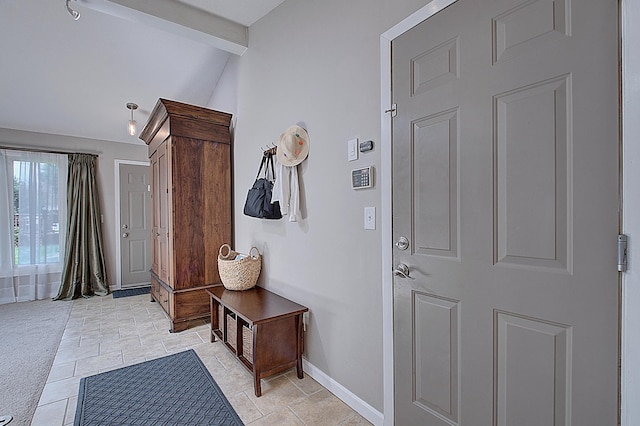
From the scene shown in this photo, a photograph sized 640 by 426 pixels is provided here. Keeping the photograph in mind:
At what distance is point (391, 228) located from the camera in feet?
5.37

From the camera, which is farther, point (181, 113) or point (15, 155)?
point (15, 155)

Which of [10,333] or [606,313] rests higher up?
[606,313]

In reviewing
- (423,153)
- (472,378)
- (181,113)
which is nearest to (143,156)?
(181,113)

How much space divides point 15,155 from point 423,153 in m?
5.37

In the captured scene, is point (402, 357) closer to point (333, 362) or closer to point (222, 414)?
point (333, 362)

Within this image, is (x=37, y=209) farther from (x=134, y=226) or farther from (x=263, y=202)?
(x=263, y=202)

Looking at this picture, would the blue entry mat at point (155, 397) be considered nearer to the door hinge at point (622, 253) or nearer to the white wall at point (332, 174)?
the white wall at point (332, 174)

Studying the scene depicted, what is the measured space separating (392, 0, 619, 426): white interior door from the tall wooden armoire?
234 centimetres

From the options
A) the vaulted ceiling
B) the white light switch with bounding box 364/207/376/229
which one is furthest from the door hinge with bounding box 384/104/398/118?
→ the vaulted ceiling

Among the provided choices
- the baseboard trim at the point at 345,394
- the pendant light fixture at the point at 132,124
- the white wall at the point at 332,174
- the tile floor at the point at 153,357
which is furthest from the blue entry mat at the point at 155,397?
the pendant light fixture at the point at 132,124

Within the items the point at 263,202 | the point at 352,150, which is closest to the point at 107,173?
the point at 263,202

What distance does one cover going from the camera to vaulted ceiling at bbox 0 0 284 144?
2.72m

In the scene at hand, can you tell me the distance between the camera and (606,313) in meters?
0.96

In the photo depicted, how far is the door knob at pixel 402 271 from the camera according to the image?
155 cm
